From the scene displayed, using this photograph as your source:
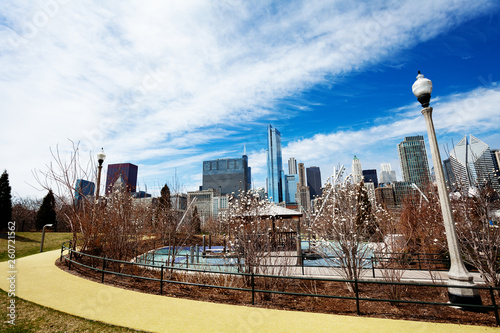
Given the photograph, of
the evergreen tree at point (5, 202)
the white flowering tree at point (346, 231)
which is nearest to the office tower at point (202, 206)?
the white flowering tree at point (346, 231)

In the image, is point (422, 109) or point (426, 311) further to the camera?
point (422, 109)

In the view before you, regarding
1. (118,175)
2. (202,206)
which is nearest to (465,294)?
(118,175)

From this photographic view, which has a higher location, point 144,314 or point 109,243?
point 109,243

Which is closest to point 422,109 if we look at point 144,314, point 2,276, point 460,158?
point 460,158

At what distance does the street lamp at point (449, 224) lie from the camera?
18.4 ft

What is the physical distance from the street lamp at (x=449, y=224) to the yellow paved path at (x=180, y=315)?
1.17 metres

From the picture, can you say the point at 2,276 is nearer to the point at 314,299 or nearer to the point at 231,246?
the point at 231,246

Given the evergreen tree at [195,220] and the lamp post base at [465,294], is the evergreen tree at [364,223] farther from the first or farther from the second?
the evergreen tree at [195,220]

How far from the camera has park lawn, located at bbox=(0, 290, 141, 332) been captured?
4.50 m

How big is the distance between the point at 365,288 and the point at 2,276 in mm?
12104

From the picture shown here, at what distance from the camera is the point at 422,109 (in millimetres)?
7055

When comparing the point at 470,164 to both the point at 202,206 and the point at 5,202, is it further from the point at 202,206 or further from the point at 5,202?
the point at 202,206

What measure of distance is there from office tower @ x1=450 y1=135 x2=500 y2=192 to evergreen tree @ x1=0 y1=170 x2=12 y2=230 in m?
34.4

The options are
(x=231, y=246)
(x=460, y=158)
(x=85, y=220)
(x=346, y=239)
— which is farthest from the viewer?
(x=85, y=220)
